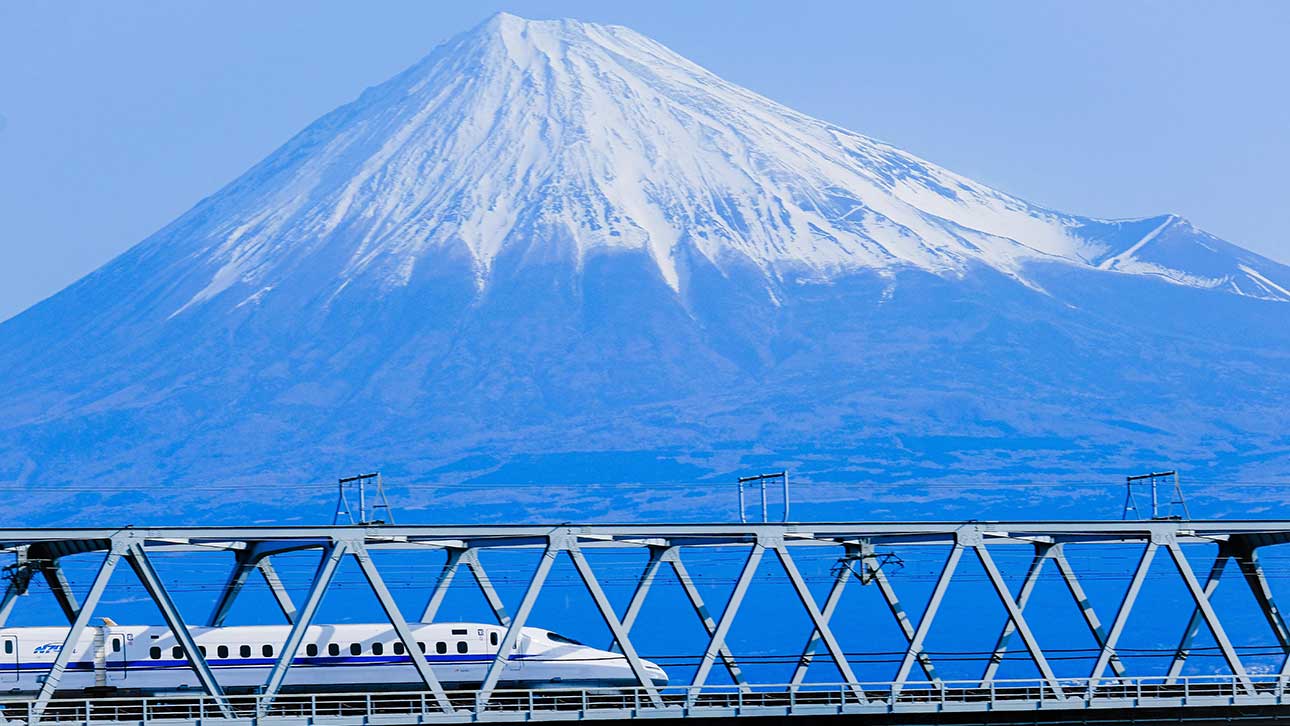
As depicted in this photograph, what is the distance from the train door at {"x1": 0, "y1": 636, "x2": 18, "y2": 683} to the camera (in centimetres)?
7862

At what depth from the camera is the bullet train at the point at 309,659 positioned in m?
79.1

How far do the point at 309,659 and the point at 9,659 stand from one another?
34.1 feet

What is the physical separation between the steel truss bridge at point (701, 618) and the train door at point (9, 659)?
1.11m

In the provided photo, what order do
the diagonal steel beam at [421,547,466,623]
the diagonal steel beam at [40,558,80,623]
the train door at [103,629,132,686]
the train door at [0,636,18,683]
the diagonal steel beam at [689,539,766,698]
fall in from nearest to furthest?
the diagonal steel beam at [40,558,80,623]
the diagonal steel beam at [689,539,766,698]
the train door at [0,636,18,683]
the train door at [103,629,132,686]
the diagonal steel beam at [421,547,466,623]

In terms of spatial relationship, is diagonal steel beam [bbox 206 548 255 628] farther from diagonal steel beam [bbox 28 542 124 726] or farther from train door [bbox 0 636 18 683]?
diagonal steel beam [bbox 28 542 124 726]

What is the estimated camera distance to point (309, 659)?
81.4 m

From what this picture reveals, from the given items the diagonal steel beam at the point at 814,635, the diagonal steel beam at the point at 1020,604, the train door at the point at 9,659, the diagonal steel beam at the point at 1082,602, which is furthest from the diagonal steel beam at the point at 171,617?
the diagonal steel beam at the point at 1082,602

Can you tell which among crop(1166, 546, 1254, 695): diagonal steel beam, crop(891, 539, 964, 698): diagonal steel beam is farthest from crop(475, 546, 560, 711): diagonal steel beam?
crop(1166, 546, 1254, 695): diagonal steel beam

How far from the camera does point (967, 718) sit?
74000mm

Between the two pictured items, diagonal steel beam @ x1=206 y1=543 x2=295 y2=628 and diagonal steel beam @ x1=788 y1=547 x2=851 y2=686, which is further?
diagonal steel beam @ x1=206 y1=543 x2=295 y2=628

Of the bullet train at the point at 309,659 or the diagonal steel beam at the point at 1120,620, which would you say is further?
the bullet train at the point at 309,659

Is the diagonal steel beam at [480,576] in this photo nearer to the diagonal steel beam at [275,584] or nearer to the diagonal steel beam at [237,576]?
the diagonal steel beam at [275,584]

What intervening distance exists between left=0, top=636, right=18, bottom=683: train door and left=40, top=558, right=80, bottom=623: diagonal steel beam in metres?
5.23

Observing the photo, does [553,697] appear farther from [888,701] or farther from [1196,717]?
[1196,717]
